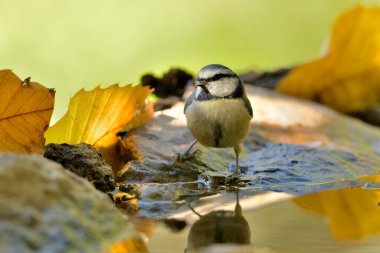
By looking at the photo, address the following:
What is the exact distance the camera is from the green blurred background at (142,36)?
4918 millimetres

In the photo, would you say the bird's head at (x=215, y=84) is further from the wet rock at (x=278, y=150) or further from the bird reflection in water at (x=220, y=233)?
the bird reflection in water at (x=220, y=233)

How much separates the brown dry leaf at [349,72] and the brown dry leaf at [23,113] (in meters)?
1.83

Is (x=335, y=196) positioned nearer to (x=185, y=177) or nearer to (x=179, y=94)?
(x=185, y=177)

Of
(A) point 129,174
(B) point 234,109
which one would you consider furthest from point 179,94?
(A) point 129,174

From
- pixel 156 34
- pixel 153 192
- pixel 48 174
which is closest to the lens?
pixel 48 174

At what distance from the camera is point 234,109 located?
2801 mm

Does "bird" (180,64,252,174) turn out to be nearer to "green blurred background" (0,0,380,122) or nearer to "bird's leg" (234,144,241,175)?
"bird's leg" (234,144,241,175)

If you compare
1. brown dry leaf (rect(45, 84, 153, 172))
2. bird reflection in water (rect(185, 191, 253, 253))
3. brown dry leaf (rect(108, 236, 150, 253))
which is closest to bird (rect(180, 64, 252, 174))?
brown dry leaf (rect(45, 84, 153, 172))

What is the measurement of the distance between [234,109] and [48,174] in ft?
4.42

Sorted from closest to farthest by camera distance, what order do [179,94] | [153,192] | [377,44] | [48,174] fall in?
[48,174], [153,192], [179,94], [377,44]

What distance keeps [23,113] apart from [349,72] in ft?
6.86

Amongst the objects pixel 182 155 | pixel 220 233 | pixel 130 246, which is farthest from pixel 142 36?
pixel 130 246

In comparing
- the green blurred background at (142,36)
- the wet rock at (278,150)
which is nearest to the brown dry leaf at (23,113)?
the wet rock at (278,150)

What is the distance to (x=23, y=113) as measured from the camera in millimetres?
2092
